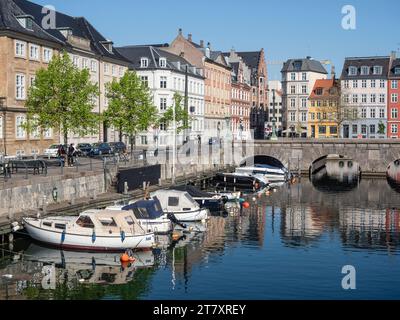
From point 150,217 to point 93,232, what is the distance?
5.85 m

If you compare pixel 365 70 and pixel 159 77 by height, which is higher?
pixel 365 70

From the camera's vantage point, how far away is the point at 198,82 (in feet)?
338

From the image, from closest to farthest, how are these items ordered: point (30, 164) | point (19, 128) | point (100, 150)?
point (30, 164) < point (19, 128) < point (100, 150)

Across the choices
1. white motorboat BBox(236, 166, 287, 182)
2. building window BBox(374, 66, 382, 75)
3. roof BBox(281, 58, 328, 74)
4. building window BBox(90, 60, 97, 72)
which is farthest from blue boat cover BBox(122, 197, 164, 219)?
roof BBox(281, 58, 328, 74)

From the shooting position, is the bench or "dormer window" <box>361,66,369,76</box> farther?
"dormer window" <box>361,66,369,76</box>

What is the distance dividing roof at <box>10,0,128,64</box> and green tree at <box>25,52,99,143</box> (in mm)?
13775

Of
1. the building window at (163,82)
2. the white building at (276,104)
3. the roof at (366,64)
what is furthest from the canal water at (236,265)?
the white building at (276,104)

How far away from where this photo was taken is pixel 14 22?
190ft

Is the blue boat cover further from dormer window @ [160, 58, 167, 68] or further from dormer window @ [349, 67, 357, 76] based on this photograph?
dormer window @ [349, 67, 357, 76]

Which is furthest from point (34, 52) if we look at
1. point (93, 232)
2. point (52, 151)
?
point (93, 232)

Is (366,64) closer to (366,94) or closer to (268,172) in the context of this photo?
(366,94)

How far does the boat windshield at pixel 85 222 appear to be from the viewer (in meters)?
33.5

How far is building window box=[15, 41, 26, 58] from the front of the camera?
2260 inches

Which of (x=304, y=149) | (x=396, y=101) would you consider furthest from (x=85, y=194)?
(x=396, y=101)
